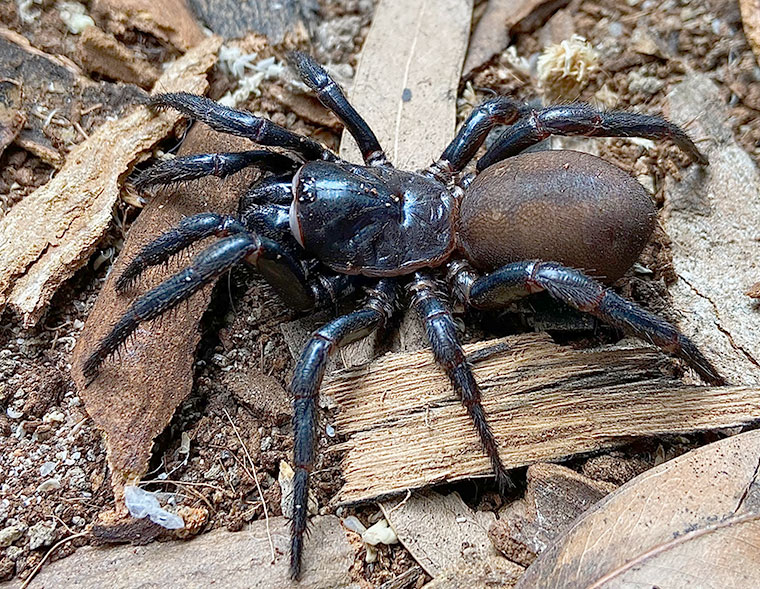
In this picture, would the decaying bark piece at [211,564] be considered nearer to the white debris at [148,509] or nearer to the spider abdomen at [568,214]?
the white debris at [148,509]

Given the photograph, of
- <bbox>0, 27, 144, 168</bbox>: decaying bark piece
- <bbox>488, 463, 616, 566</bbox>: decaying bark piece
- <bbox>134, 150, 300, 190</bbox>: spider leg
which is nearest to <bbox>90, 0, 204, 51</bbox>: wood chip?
<bbox>0, 27, 144, 168</bbox>: decaying bark piece

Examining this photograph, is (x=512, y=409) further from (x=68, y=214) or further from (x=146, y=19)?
(x=146, y=19)

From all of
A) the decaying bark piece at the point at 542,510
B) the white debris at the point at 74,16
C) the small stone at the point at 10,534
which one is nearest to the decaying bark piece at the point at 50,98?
the white debris at the point at 74,16

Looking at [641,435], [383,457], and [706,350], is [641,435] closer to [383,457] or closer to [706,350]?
[706,350]

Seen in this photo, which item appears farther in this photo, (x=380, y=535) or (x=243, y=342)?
(x=243, y=342)

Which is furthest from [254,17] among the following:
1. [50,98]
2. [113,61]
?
[50,98]

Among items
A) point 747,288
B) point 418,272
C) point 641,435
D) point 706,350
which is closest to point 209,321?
point 418,272

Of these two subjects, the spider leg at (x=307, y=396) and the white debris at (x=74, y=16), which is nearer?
the spider leg at (x=307, y=396)
